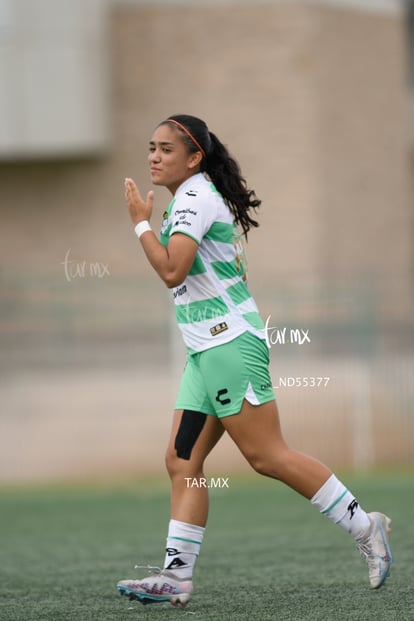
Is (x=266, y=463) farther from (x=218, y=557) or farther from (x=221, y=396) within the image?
(x=218, y=557)

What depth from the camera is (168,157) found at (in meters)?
6.23

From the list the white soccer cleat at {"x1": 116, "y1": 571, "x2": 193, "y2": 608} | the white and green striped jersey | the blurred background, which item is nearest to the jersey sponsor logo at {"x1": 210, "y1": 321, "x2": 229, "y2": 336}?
the white and green striped jersey

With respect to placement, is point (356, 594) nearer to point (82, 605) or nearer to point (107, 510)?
point (82, 605)

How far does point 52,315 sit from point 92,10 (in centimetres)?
420

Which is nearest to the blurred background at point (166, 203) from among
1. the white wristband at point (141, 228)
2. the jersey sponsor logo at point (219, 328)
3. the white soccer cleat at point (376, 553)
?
the white soccer cleat at point (376, 553)

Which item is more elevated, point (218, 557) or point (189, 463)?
point (189, 463)

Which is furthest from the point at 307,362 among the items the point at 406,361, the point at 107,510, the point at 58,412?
the point at 107,510

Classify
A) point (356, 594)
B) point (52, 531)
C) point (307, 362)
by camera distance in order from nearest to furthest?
point (356, 594) < point (52, 531) < point (307, 362)

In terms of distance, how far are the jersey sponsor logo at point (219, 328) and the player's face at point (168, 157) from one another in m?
0.68

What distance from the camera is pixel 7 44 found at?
60.4ft

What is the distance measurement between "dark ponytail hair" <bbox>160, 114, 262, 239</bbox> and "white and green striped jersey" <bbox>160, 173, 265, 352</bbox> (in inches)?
5.5

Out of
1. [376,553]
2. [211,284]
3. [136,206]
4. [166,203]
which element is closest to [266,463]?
[376,553]

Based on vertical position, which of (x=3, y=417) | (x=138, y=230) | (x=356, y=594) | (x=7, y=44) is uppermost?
(x=7, y=44)

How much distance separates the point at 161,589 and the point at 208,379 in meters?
0.94
